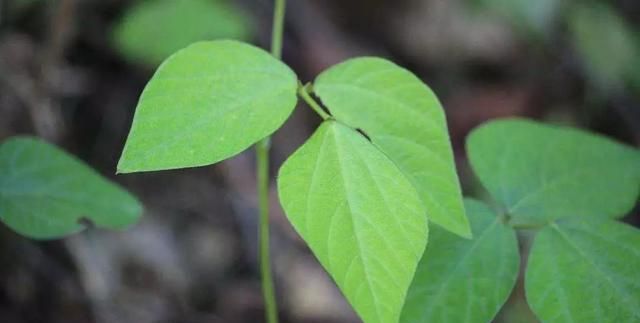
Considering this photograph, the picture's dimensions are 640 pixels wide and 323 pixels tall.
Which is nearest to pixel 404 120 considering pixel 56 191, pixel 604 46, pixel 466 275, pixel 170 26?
pixel 466 275

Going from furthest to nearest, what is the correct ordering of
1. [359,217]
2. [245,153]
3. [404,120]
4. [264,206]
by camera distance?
[245,153]
[264,206]
[404,120]
[359,217]

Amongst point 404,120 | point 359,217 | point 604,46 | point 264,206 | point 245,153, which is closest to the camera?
point 359,217

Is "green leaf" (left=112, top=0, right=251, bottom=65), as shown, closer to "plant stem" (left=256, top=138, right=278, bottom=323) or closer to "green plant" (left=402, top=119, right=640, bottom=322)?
"plant stem" (left=256, top=138, right=278, bottom=323)

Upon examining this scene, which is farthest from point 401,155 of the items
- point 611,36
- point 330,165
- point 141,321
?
point 611,36

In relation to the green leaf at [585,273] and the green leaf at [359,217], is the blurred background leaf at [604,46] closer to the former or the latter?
the green leaf at [585,273]

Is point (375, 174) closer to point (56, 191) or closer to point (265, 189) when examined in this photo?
point (265, 189)

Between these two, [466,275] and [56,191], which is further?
[56,191]

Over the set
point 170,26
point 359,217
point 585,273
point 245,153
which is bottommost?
point 245,153

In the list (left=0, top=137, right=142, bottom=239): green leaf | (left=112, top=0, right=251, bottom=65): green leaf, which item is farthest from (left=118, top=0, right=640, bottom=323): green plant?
(left=112, top=0, right=251, bottom=65): green leaf
